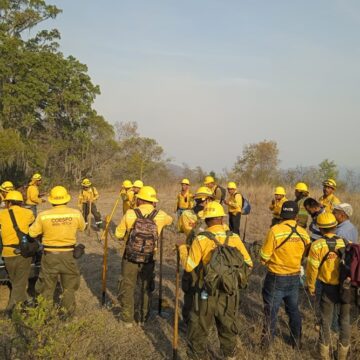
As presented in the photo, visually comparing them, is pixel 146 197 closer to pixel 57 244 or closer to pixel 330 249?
pixel 57 244

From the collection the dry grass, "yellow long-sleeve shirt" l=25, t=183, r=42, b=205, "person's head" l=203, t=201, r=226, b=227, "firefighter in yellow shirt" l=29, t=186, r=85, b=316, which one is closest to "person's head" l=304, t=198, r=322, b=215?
the dry grass

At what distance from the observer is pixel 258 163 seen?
3250cm

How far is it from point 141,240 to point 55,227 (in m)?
1.14

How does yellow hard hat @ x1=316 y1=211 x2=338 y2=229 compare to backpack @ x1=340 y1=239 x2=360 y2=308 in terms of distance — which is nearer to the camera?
backpack @ x1=340 y1=239 x2=360 y2=308

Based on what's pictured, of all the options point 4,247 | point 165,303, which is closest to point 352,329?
point 165,303

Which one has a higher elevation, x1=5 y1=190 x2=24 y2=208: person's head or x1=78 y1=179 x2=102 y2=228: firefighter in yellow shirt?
x1=5 y1=190 x2=24 y2=208: person's head

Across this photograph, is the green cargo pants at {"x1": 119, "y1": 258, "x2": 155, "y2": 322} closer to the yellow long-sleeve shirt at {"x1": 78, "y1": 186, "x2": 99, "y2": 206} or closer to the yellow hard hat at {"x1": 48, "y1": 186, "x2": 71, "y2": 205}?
the yellow hard hat at {"x1": 48, "y1": 186, "x2": 71, "y2": 205}

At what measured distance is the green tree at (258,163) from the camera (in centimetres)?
2805

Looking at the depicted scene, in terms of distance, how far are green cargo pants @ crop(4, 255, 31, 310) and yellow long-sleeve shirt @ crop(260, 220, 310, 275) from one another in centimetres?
338

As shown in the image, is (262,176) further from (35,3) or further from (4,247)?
(4,247)

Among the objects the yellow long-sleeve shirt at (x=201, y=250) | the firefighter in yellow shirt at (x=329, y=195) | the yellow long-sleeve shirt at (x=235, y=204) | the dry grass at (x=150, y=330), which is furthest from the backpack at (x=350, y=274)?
the yellow long-sleeve shirt at (x=235, y=204)

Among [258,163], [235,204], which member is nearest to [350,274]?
[235,204]

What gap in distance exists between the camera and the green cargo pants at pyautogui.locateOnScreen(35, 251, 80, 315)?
5.02 m

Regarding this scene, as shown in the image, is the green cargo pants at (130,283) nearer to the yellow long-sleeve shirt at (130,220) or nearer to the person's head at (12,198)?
the yellow long-sleeve shirt at (130,220)
